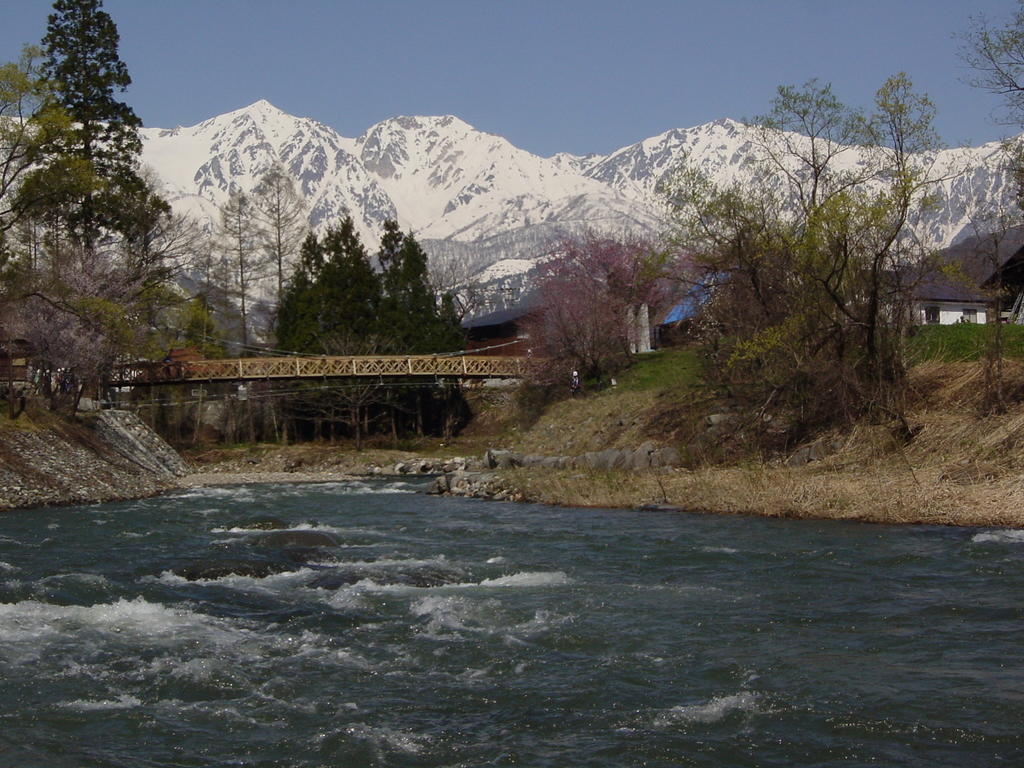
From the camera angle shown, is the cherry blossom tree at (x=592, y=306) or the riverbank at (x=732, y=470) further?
the cherry blossom tree at (x=592, y=306)

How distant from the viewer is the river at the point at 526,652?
23.7ft

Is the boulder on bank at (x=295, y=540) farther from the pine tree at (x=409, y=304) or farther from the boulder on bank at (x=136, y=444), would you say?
the pine tree at (x=409, y=304)

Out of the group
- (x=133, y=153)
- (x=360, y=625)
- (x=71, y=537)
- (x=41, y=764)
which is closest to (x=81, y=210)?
(x=133, y=153)

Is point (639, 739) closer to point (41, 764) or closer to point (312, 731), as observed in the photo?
point (312, 731)

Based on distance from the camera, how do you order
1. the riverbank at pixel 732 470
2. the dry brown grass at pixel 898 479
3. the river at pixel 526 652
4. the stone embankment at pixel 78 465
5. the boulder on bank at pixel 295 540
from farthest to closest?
the stone embankment at pixel 78 465
the riverbank at pixel 732 470
the dry brown grass at pixel 898 479
the boulder on bank at pixel 295 540
the river at pixel 526 652

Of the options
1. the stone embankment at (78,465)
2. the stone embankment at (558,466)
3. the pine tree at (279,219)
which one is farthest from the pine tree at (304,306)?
the stone embankment at (558,466)

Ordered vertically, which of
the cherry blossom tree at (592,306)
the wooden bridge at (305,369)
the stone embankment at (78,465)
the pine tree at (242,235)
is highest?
the pine tree at (242,235)

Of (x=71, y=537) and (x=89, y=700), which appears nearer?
(x=89, y=700)

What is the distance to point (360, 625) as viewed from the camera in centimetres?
1072

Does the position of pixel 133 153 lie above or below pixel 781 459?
above

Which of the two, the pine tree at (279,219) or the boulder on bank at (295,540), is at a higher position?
the pine tree at (279,219)

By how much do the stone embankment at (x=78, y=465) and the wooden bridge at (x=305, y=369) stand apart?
30.3ft

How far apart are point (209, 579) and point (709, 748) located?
25.9 ft

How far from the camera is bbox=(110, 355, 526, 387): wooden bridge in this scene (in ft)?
138
